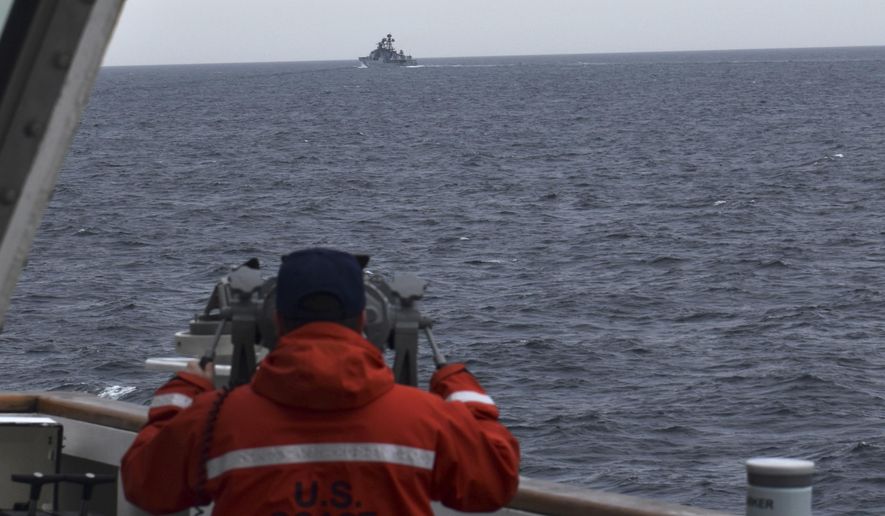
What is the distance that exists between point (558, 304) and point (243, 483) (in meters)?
26.0

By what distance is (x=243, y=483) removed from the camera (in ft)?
8.32

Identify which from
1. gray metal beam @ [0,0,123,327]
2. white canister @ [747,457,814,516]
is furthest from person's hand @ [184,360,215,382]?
white canister @ [747,457,814,516]

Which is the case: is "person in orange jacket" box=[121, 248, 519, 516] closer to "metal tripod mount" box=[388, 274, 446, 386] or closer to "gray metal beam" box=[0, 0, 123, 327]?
"metal tripod mount" box=[388, 274, 446, 386]

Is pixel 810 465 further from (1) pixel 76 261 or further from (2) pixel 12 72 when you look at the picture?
(1) pixel 76 261

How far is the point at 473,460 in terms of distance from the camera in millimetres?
2609

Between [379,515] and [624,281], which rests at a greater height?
[379,515]

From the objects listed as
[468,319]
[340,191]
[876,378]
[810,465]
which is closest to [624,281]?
[468,319]

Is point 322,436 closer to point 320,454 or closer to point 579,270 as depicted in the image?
point 320,454

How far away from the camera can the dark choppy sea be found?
1859 centimetres

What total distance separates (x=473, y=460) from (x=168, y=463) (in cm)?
53

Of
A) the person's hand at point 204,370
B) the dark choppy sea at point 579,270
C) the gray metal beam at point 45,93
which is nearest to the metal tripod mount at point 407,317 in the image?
the person's hand at point 204,370

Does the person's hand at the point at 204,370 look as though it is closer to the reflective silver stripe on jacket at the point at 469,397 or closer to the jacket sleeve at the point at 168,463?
the jacket sleeve at the point at 168,463

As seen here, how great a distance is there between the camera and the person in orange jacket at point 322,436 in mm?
2492

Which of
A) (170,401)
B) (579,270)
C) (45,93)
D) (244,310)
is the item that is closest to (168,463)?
(170,401)
